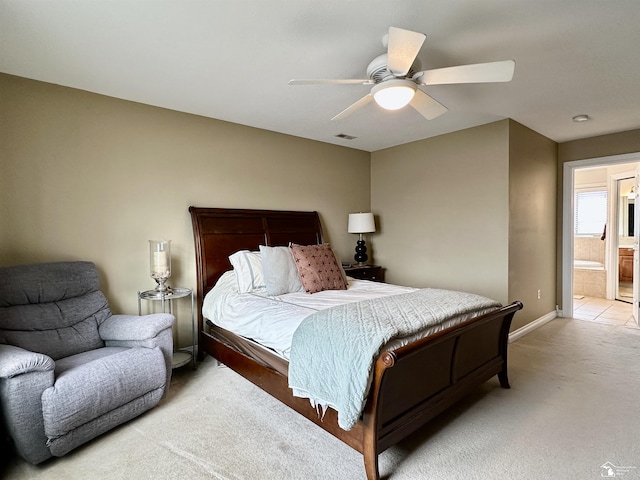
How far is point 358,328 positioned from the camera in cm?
179

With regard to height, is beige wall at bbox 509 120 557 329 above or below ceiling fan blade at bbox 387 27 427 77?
below

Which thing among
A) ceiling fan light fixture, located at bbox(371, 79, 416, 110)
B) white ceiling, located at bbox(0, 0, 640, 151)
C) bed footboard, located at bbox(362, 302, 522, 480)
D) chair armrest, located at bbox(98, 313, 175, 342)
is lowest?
bed footboard, located at bbox(362, 302, 522, 480)

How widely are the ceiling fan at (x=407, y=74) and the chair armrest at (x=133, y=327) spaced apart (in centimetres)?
194

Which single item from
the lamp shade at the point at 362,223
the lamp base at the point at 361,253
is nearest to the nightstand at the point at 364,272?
the lamp base at the point at 361,253

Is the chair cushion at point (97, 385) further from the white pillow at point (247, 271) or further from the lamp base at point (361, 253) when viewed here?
the lamp base at point (361, 253)

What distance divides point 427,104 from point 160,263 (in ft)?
8.32

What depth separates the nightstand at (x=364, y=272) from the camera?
4.40 m

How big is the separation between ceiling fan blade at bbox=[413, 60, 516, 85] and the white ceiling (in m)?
0.29

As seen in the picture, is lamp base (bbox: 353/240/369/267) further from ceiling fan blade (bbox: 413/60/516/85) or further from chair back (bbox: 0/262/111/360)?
chair back (bbox: 0/262/111/360)

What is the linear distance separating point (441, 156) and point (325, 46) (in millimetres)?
2610

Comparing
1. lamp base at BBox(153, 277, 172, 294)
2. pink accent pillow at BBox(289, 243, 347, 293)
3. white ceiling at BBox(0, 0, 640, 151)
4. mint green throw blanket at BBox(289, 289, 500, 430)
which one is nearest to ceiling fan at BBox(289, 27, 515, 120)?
white ceiling at BBox(0, 0, 640, 151)

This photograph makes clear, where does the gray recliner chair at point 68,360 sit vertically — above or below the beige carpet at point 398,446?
above

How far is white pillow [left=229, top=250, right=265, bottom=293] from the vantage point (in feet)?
10.3

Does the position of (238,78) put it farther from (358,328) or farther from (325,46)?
(358,328)
